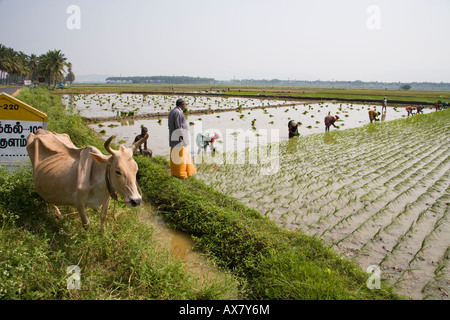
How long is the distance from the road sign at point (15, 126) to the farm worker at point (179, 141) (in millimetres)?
2342

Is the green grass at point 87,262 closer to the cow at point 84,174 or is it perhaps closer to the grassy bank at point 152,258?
the grassy bank at point 152,258

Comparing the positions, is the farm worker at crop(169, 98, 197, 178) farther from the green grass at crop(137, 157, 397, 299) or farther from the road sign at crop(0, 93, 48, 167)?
the road sign at crop(0, 93, 48, 167)

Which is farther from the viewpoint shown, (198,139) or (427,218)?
(198,139)

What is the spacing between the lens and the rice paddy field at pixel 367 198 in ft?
12.8

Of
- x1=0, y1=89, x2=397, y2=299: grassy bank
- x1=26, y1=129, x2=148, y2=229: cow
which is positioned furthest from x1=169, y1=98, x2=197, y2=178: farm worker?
x1=26, y1=129, x2=148, y2=229: cow

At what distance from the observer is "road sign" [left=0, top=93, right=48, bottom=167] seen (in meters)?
4.62

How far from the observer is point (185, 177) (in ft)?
21.2

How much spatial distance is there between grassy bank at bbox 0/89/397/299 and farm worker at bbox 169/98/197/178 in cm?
170

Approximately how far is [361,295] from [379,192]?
4.07 metres

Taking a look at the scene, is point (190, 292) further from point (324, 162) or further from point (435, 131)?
point (435, 131)

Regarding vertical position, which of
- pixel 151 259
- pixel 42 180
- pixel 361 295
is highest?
pixel 42 180

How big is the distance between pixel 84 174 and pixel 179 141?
3.17 m
